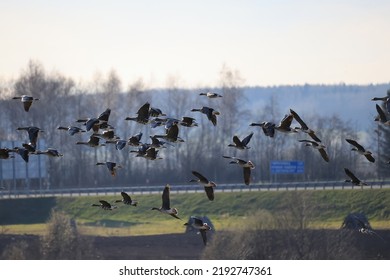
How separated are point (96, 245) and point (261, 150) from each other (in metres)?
57.1

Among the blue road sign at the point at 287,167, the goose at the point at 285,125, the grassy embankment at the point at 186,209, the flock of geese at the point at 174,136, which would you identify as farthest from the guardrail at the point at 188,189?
the goose at the point at 285,125

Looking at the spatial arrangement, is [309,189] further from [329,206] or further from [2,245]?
[2,245]

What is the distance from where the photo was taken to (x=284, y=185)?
105 meters

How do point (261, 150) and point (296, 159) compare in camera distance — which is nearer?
point (296, 159)

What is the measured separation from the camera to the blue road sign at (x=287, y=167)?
113m

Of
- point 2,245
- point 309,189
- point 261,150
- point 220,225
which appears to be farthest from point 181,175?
point 2,245

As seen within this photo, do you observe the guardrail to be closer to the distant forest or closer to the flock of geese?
the distant forest

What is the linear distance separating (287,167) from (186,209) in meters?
16.6

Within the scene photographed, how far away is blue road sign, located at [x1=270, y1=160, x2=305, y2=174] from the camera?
113m

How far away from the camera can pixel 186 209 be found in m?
99.2

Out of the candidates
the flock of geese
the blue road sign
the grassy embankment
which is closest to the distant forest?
the blue road sign

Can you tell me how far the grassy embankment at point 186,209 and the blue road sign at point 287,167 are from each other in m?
11.3

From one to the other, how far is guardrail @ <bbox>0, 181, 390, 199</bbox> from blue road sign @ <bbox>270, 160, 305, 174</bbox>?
12.9 ft

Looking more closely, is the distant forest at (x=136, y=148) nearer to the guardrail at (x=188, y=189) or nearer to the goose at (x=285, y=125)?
the guardrail at (x=188, y=189)
